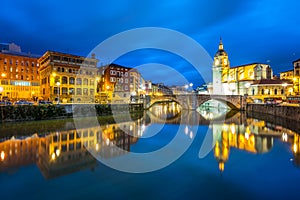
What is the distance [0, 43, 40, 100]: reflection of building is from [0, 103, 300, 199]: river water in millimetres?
46033

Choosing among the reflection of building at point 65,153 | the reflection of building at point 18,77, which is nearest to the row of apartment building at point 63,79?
the reflection of building at point 18,77

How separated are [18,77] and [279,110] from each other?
68447 mm

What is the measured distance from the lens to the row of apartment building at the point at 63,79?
47.1 meters

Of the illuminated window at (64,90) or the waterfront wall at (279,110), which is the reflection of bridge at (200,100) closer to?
the waterfront wall at (279,110)

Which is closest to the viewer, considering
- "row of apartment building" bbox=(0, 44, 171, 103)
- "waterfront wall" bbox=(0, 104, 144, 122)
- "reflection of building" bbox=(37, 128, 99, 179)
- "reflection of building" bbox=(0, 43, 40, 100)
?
"reflection of building" bbox=(37, 128, 99, 179)

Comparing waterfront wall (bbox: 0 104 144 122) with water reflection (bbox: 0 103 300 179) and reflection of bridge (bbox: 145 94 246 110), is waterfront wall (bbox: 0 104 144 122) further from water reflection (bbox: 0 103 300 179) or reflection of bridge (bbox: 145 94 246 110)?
reflection of bridge (bbox: 145 94 246 110)

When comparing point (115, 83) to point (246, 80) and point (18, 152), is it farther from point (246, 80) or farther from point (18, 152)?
point (18, 152)

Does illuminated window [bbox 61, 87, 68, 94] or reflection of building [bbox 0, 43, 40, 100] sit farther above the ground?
reflection of building [bbox 0, 43, 40, 100]

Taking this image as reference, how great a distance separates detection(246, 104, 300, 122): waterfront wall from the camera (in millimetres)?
30500

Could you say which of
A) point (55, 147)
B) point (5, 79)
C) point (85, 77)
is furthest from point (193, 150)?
point (5, 79)

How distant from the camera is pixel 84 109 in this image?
3703cm

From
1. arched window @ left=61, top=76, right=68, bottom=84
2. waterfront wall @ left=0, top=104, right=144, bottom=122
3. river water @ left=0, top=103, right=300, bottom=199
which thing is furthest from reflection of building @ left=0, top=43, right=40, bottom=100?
river water @ left=0, top=103, right=300, bottom=199

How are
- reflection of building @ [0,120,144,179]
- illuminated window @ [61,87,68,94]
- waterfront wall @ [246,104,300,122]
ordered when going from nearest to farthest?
1. reflection of building @ [0,120,144,179]
2. waterfront wall @ [246,104,300,122]
3. illuminated window @ [61,87,68,94]

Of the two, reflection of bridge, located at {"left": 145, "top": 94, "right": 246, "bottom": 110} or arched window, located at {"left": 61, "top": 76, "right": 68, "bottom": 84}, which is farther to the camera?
reflection of bridge, located at {"left": 145, "top": 94, "right": 246, "bottom": 110}
